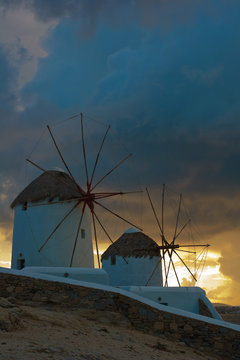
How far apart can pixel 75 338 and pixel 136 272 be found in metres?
18.2

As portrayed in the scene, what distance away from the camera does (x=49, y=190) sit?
67.1ft

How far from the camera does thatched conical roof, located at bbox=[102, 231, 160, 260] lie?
27234 millimetres

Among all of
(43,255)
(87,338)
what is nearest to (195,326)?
(87,338)

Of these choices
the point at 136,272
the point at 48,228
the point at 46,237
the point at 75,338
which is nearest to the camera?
the point at 75,338

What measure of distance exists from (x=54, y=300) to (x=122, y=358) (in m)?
4.27

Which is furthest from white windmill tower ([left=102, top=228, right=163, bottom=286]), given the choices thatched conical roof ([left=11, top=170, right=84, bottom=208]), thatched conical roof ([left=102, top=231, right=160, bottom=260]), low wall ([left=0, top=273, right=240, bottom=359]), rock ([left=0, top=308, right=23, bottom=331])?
rock ([left=0, top=308, right=23, bottom=331])

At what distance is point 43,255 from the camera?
19.6 m

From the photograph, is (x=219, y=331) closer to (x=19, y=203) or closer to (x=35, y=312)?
(x=35, y=312)

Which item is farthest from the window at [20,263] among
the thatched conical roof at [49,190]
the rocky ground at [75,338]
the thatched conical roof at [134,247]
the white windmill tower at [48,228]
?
the rocky ground at [75,338]

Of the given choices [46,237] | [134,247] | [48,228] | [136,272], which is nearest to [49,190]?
[48,228]

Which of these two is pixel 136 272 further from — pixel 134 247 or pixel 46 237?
pixel 46 237

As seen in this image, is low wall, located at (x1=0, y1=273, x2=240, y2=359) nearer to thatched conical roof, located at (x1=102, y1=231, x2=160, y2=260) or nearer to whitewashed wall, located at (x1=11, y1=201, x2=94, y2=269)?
whitewashed wall, located at (x1=11, y1=201, x2=94, y2=269)

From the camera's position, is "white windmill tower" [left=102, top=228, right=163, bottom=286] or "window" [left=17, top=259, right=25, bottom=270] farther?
"white windmill tower" [left=102, top=228, right=163, bottom=286]

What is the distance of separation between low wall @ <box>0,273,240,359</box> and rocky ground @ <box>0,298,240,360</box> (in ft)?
0.95
